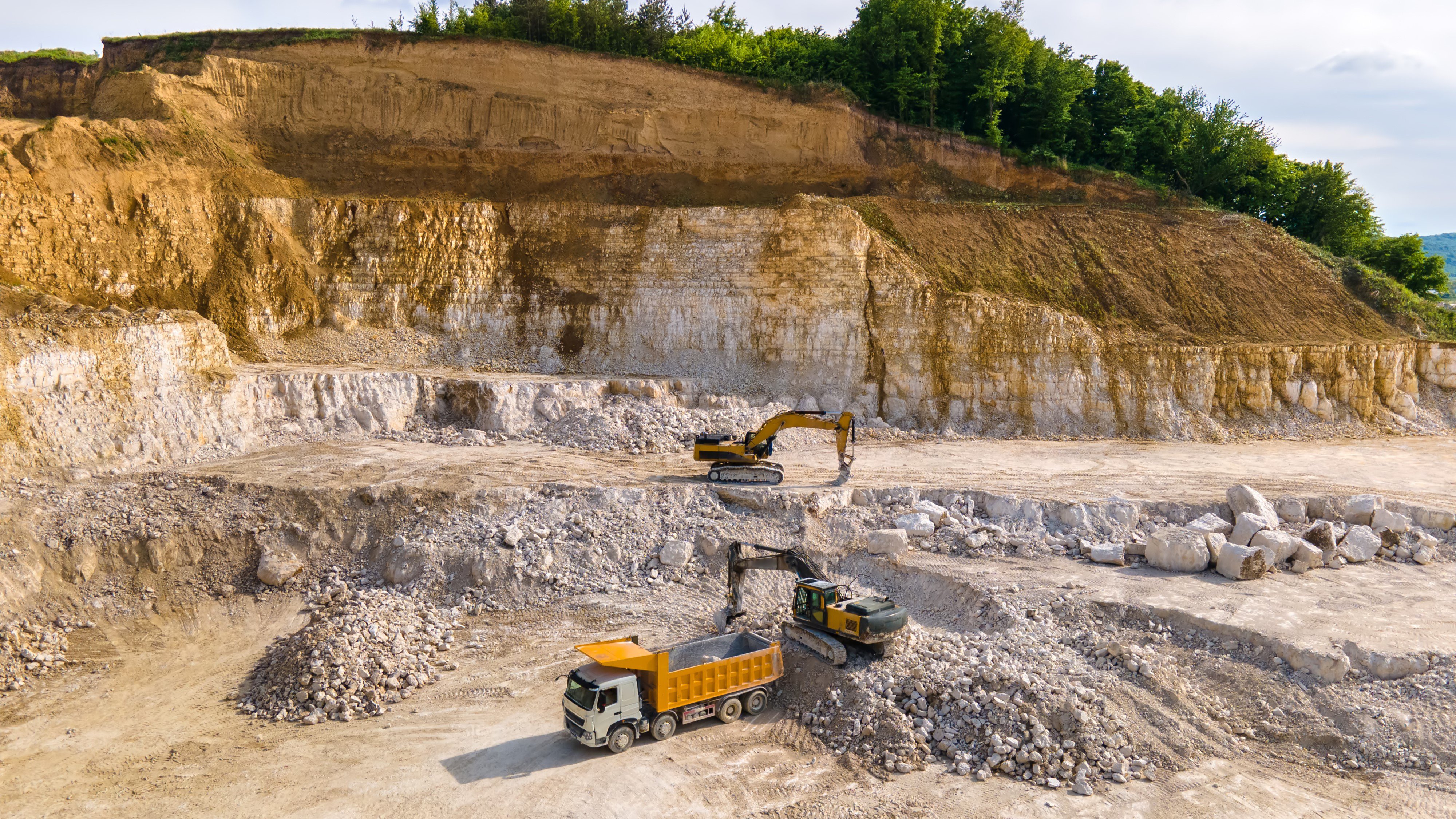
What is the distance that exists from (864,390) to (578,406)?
7.86m

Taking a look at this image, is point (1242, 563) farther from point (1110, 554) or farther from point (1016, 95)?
point (1016, 95)

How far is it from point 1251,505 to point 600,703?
13.2m

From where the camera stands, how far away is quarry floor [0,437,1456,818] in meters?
8.53

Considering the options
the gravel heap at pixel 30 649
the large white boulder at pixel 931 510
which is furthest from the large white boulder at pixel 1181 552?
the gravel heap at pixel 30 649

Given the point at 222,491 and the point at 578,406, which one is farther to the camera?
the point at 578,406

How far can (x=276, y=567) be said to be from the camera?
13328 mm

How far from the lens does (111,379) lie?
15.6 meters

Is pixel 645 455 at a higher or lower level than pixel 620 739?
higher

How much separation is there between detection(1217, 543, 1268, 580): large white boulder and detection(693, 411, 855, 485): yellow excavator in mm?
6832


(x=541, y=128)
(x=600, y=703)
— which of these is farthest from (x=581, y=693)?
(x=541, y=128)

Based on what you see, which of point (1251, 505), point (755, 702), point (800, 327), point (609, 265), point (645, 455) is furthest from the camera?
point (609, 265)

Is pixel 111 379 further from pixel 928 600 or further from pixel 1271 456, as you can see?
pixel 1271 456

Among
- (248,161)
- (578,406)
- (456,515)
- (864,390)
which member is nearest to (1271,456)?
(864,390)

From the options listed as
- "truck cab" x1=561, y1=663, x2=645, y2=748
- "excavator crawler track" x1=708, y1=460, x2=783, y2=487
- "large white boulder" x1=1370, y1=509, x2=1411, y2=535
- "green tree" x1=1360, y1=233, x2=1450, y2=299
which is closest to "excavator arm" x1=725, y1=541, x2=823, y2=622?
"truck cab" x1=561, y1=663, x2=645, y2=748
